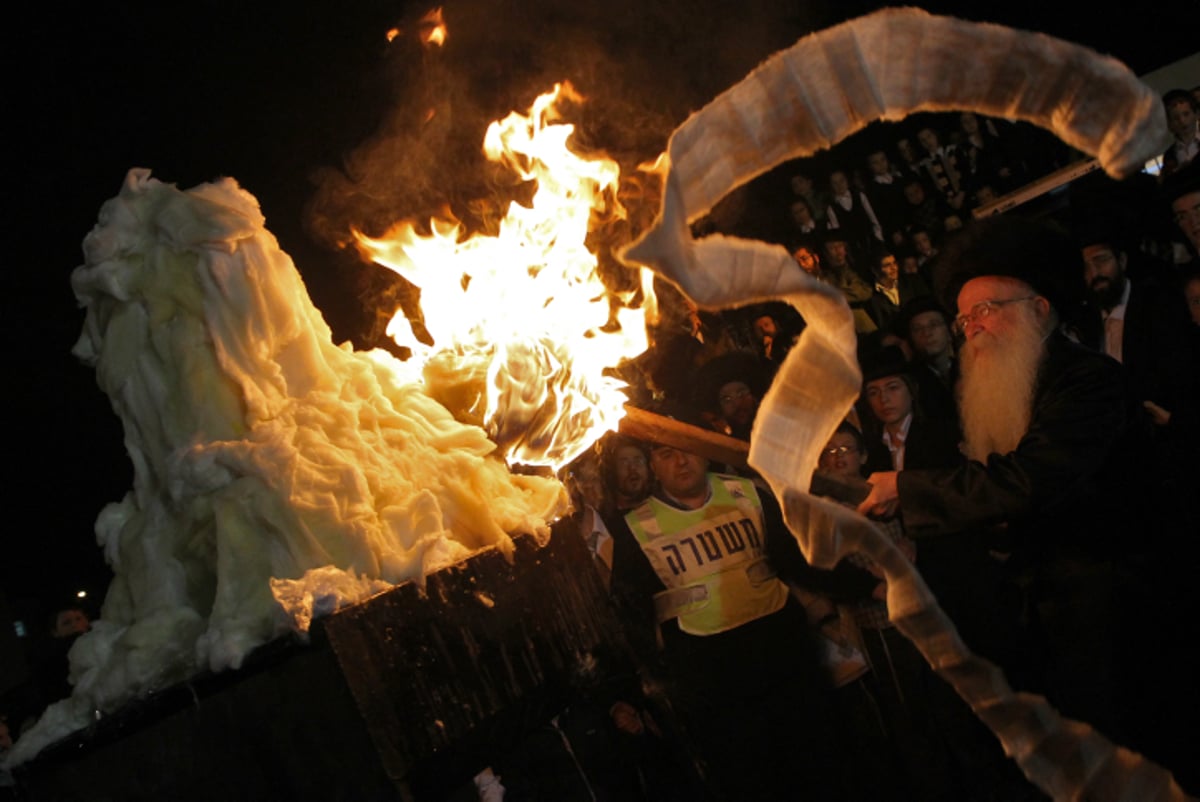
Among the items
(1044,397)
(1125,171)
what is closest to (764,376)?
(1044,397)

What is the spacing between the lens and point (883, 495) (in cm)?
413

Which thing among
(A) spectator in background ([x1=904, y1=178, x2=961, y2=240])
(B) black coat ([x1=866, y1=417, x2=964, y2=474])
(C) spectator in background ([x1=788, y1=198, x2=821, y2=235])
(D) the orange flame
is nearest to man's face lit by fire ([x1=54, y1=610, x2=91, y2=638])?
(D) the orange flame

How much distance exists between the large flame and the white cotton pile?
293 mm

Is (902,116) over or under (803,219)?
under

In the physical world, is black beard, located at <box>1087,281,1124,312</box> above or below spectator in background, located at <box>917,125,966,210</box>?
below

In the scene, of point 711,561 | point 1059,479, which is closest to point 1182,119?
point 1059,479

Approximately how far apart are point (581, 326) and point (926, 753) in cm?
324

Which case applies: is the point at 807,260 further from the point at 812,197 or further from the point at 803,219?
the point at 812,197

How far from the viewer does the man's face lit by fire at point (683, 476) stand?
5.52m

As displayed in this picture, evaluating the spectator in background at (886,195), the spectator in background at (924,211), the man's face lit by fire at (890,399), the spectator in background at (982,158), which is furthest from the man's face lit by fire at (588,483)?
the spectator in background at (982,158)

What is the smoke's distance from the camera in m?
6.89

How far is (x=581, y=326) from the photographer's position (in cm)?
413

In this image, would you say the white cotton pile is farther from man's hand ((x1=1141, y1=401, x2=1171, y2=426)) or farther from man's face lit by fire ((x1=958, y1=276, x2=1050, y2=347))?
man's hand ((x1=1141, y1=401, x2=1171, y2=426))

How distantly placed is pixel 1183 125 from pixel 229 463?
267 inches
